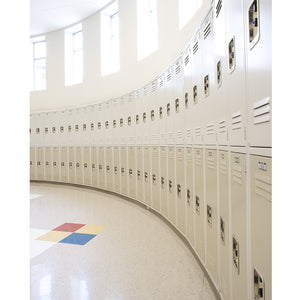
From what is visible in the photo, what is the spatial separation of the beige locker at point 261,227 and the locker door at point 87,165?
19.8ft

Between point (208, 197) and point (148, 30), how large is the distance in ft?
15.8

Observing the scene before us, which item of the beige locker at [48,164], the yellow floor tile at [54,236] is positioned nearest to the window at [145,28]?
the yellow floor tile at [54,236]

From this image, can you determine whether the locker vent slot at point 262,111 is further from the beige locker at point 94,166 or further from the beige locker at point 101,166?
the beige locker at point 94,166

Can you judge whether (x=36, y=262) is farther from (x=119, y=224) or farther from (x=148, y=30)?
(x=148, y=30)

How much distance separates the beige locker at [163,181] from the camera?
387 cm

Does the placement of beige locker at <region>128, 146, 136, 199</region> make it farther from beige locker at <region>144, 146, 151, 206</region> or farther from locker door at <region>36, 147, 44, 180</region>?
locker door at <region>36, 147, 44, 180</region>

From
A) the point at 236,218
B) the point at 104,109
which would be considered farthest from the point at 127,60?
the point at 236,218

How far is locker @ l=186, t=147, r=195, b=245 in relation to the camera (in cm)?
274

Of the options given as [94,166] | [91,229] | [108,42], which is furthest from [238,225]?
[108,42]

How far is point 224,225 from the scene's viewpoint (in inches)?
69.6

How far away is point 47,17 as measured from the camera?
809cm

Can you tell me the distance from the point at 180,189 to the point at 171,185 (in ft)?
1.34

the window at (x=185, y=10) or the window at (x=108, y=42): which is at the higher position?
the window at (x=108, y=42)

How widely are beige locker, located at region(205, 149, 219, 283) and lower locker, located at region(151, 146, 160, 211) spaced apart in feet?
6.61
